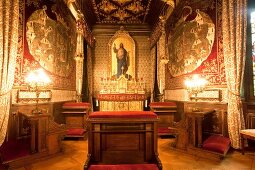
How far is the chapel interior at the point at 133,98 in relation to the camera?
9.05 feet

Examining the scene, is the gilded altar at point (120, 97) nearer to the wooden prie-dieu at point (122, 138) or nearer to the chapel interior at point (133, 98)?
the chapel interior at point (133, 98)

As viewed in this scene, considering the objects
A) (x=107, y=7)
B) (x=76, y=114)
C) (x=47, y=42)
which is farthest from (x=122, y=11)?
(x=76, y=114)

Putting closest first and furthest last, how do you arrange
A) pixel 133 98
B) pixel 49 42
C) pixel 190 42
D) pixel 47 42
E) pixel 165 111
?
1. pixel 47 42
2. pixel 49 42
3. pixel 190 42
4. pixel 165 111
5. pixel 133 98

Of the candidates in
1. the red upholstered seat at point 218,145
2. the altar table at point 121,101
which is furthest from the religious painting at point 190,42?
the red upholstered seat at point 218,145

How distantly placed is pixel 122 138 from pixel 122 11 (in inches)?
338

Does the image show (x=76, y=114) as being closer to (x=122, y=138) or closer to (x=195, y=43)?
(x=122, y=138)

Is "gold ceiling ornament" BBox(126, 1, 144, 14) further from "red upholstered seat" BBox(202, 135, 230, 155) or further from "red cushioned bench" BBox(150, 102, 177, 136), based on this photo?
"red upholstered seat" BBox(202, 135, 230, 155)

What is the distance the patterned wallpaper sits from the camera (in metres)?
11.3

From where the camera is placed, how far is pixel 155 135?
275 cm

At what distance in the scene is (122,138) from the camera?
2.76 m

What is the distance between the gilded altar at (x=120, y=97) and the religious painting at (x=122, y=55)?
0.96 meters

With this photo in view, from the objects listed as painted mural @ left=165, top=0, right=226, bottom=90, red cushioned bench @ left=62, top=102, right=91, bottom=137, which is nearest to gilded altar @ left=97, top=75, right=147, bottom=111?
painted mural @ left=165, top=0, right=226, bottom=90

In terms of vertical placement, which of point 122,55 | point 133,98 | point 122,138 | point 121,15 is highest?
point 121,15

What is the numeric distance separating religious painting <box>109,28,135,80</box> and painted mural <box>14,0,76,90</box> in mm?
3050
